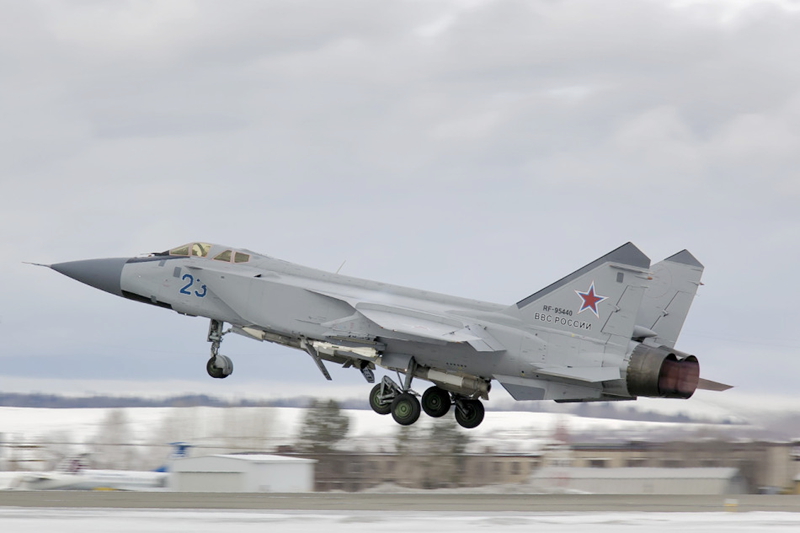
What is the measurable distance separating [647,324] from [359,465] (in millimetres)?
18231

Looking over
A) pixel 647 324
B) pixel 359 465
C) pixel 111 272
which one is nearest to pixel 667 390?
pixel 647 324

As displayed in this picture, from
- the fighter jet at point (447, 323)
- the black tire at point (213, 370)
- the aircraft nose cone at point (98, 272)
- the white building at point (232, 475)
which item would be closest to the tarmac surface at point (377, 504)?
the fighter jet at point (447, 323)

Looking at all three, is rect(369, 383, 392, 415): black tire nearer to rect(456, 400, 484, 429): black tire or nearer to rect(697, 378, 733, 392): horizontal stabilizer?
rect(456, 400, 484, 429): black tire

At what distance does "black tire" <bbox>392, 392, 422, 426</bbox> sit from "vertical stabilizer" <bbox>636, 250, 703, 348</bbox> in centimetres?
552

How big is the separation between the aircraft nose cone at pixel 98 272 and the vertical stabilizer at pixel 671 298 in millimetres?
12033

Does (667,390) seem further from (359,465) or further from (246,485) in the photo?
(359,465)

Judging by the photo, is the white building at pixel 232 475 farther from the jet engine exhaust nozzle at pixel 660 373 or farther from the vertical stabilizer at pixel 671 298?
the jet engine exhaust nozzle at pixel 660 373

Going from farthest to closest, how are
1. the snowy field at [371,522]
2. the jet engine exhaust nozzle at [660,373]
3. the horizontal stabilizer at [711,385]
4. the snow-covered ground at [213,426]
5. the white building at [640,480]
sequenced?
the snow-covered ground at [213,426], the white building at [640,480], the horizontal stabilizer at [711,385], the jet engine exhaust nozzle at [660,373], the snowy field at [371,522]

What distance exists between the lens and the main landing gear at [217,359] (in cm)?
2419

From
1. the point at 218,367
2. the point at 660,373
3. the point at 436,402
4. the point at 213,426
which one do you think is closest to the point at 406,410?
the point at 436,402

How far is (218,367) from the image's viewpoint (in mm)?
24156

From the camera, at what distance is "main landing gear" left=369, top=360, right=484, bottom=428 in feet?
76.7

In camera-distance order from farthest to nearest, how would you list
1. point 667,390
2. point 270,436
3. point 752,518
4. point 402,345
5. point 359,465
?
point 270,436
point 359,465
point 402,345
point 667,390
point 752,518

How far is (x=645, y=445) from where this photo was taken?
3528cm
